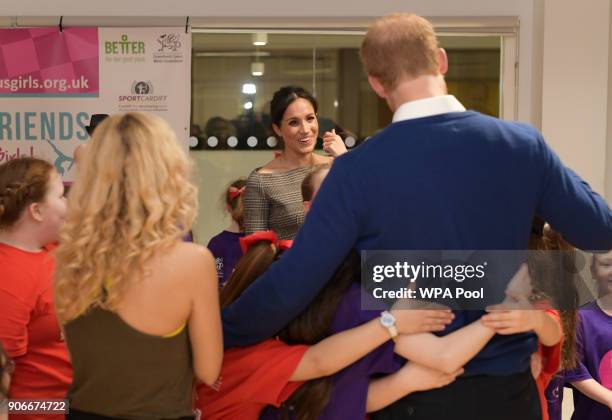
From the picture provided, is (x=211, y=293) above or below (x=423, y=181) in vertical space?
below

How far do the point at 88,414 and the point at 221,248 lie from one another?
2077mm

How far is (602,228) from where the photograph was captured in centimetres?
212

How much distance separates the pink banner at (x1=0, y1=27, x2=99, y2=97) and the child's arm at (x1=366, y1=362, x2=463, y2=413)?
3.70 meters

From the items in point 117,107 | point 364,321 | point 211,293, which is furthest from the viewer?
point 117,107

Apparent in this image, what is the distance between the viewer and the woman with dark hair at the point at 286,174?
3.92m

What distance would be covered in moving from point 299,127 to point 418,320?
2115mm

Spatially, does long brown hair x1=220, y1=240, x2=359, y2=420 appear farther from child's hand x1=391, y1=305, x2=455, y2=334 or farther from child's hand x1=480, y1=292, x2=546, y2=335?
child's hand x1=480, y1=292, x2=546, y2=335

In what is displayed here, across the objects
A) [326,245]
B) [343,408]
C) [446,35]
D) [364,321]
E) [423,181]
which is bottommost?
[343,408]

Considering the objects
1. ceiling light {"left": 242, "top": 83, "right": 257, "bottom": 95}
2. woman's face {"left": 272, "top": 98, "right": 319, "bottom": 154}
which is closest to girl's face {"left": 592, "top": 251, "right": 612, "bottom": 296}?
woman's face {"left": 272, "top": 98, "right": 319, "bottom": 154}

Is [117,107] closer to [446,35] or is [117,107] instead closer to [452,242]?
[446,35]

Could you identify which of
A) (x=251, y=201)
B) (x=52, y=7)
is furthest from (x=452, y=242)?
(x=52, y=7)

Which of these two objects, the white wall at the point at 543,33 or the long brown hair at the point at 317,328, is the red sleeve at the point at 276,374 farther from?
the white wall at the point at 543,33

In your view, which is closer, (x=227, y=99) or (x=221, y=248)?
(x=221, y=248)

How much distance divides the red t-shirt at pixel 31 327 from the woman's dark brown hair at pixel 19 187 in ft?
0.34
